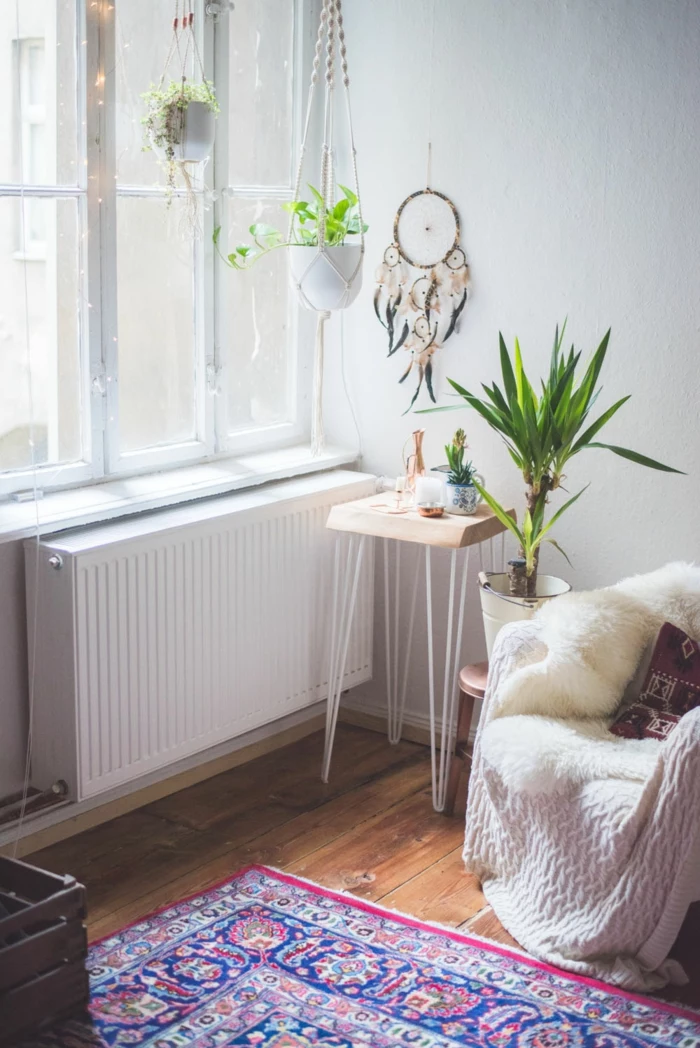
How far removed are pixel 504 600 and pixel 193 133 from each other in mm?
1397

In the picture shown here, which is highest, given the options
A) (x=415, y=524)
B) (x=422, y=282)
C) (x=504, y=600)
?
(x=422, y=282)

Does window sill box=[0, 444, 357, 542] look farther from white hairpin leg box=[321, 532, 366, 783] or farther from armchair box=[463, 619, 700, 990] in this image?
armchair box=[463, 619, 700, 990]

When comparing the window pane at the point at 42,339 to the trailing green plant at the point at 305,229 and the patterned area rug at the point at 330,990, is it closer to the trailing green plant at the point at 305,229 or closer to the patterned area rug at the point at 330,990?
the trailing green plant at the point at 305,229

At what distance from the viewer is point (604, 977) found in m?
2.55

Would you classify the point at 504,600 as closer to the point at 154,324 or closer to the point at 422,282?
the point at 422,282

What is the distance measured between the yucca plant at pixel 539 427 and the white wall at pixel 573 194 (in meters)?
0.19

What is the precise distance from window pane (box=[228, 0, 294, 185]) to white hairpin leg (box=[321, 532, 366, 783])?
1.09 m

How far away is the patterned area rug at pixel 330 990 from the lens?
235cm

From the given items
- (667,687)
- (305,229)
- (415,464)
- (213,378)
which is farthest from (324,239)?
(667,687)

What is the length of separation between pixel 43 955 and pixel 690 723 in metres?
1.31

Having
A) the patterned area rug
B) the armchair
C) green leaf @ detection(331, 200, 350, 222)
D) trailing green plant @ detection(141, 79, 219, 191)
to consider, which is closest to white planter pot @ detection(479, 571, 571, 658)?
the armchair

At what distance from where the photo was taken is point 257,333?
12.2ft

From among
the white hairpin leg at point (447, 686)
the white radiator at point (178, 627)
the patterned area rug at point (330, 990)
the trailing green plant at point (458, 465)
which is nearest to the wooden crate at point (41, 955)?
the patterned area rug at point (330, 990)

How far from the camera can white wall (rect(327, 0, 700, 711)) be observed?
124 inches
